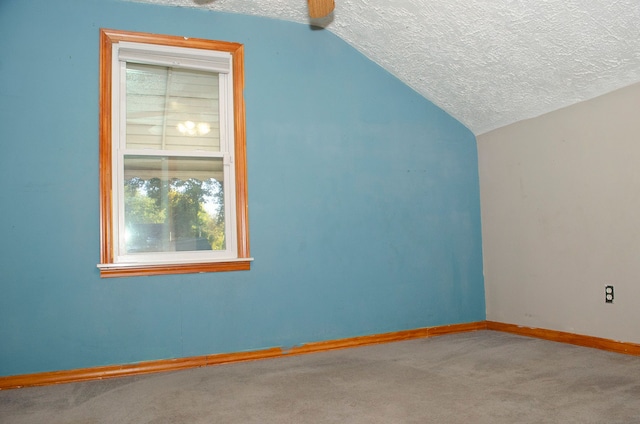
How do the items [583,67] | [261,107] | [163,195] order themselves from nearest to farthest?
1. [583,67]
2. [163,195]
3. [261,107]

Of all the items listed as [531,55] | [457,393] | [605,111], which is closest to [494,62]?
[531,55]

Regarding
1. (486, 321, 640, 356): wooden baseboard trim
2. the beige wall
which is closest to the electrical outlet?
the beige wall

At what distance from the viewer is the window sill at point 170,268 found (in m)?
2.85

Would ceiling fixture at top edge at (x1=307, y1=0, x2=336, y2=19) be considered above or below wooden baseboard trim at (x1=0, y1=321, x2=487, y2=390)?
above

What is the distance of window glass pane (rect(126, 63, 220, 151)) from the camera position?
3.08m

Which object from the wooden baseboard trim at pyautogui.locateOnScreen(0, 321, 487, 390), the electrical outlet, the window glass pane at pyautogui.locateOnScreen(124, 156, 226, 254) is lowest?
the wooden baseboard trim at pyautogui.locateOnScreen(0, 321, 487, 390)

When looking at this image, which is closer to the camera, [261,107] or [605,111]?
[605,111]

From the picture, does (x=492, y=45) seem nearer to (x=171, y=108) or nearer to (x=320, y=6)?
(x=320, y=6)

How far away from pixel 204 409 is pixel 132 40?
2.32 metres

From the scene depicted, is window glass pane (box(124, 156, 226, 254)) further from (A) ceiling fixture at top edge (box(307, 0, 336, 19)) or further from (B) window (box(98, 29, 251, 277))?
(A) ceiling fixture at top edge (box(307, 0, 336, 19))

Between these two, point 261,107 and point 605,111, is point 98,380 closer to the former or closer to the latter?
point 261,107

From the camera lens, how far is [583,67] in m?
2.87

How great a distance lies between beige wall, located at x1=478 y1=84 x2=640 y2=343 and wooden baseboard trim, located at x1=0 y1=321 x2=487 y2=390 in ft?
2.16

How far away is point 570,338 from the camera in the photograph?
3184 mm
